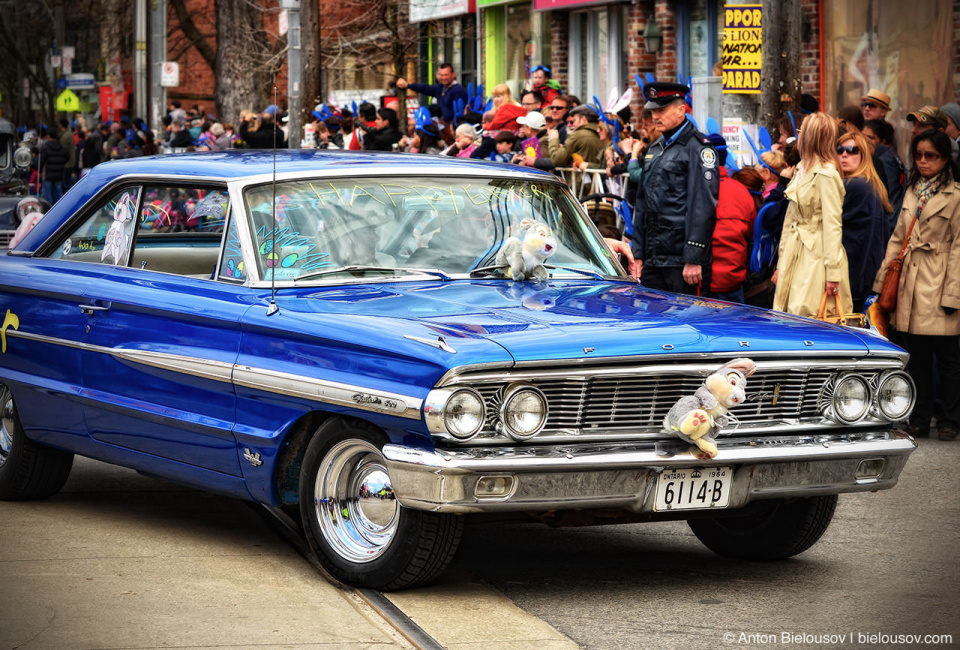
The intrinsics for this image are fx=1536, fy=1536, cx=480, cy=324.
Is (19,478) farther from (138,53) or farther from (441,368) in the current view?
(138,53)

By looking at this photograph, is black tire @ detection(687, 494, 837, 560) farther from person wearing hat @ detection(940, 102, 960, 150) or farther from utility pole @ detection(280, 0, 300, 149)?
utility pole @ detection(280, 0, 300, 149)

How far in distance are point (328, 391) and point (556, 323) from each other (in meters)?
0.85

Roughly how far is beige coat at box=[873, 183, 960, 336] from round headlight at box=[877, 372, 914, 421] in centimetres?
380

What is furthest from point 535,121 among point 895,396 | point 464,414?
point 464,414

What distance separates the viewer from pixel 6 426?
7.57m

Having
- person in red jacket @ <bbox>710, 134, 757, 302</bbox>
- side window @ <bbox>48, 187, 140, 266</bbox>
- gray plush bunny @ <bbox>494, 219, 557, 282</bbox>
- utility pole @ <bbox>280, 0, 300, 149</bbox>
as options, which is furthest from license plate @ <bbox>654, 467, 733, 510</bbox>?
utility pole @ <bbox>280, 0, 300, 149</bbox>

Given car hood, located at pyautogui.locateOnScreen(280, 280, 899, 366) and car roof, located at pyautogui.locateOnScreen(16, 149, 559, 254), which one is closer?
car hood, located at pyautogui.locateOnScreen(280, 280, 899, 366)

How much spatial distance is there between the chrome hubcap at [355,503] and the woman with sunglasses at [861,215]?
16.4 feet

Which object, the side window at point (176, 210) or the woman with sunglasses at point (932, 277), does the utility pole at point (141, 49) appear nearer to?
the woman with sunglasses at point (932, 277)

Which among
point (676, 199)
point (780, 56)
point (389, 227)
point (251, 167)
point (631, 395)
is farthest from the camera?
point (780, 56)

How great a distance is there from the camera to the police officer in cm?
919

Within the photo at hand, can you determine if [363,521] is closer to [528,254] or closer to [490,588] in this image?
[490,588]

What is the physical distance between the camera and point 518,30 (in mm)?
26469

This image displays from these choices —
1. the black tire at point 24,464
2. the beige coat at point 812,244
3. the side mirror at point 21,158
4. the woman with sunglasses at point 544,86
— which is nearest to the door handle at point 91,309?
the black tire at point 24,464
